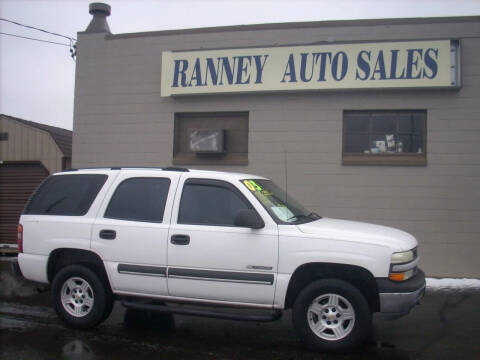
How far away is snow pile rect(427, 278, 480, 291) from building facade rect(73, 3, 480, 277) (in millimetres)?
297

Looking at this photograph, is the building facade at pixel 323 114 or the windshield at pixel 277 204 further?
the building facade at pixel 323 114

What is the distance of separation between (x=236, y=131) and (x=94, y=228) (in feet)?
16.3

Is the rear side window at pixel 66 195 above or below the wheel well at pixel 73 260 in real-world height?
above

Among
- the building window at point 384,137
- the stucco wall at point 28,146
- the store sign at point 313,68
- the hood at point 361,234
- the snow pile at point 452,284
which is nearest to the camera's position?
the hood at point 361,234

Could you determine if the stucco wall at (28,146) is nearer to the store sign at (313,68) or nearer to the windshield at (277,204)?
the store sign at (313,68)

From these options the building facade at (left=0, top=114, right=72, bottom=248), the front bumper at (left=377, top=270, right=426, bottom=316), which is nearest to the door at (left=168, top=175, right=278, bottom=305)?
the front bumper at (left=377, top=270, right=426, bottom=316)

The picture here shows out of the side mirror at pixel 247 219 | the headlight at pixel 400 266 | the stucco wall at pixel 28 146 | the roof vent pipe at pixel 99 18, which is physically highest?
the roof vent pipe at pixel 99 18

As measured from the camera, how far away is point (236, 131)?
10320 millimetres

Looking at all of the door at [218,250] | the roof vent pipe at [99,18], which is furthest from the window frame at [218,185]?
the roof vent pipe at [99,18]

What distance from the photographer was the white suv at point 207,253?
5.13 metres

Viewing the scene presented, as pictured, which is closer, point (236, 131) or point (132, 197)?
point (132, 197)

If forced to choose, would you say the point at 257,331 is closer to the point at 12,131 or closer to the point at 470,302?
the point at 470,302

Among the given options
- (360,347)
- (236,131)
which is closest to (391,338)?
(360,347)

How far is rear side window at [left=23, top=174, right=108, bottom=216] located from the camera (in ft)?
20.1
